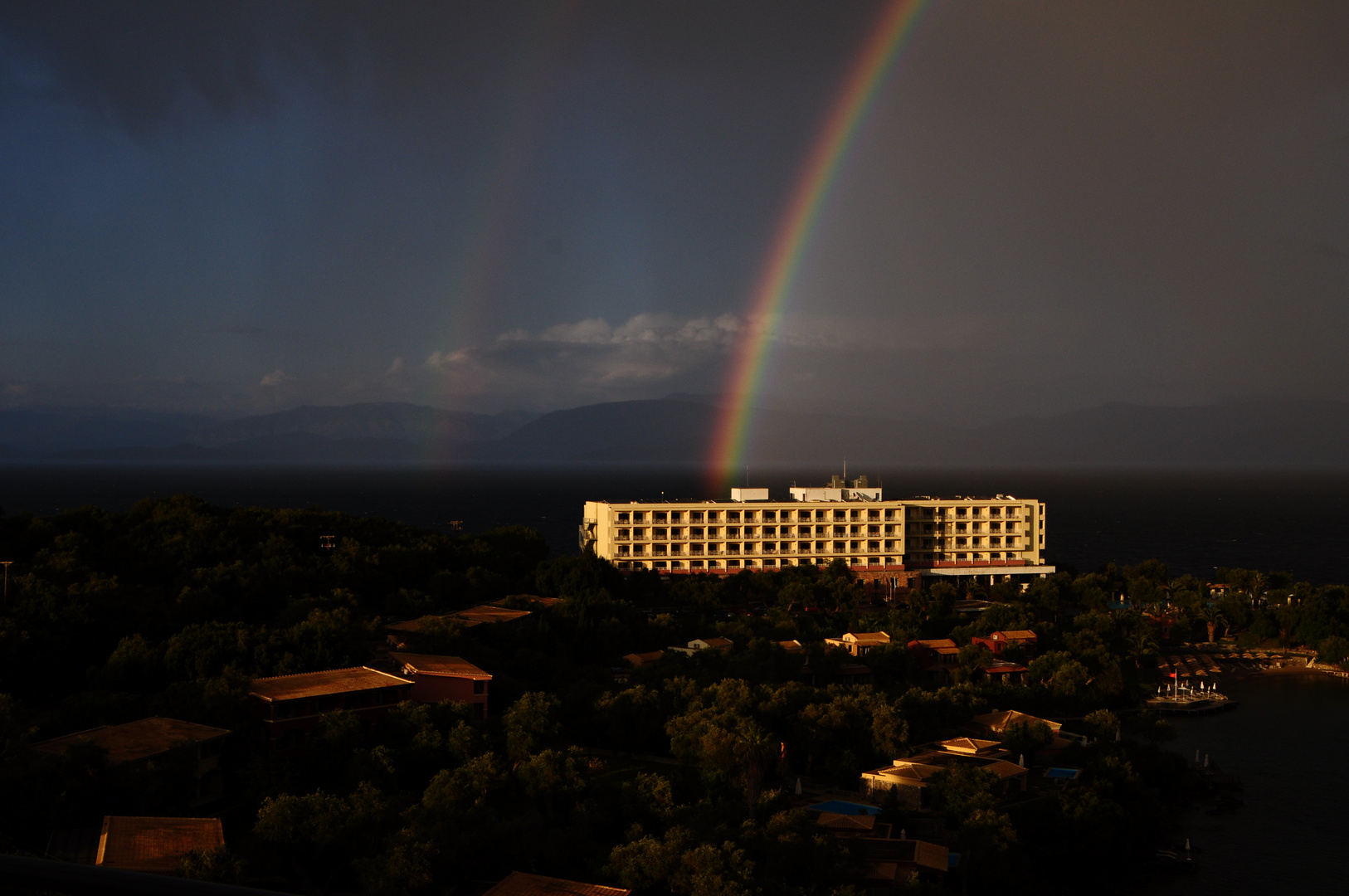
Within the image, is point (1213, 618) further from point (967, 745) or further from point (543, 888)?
point (543, 888)

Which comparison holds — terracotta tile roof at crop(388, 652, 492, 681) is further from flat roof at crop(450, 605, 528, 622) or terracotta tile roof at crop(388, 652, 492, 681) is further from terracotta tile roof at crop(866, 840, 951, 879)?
terracotta tile roof at crop(866, 840, 951, 879)

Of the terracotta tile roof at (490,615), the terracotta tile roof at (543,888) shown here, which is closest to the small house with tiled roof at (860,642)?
the terracotta tile roof at (490,615)

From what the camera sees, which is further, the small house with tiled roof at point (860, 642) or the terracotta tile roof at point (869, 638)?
the terracotta tile roof at point (869, 638)

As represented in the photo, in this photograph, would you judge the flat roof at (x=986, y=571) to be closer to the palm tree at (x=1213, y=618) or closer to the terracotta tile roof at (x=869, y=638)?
the palm tree at (x=1213, y=618)

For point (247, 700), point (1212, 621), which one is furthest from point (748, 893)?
point (1212, 621)

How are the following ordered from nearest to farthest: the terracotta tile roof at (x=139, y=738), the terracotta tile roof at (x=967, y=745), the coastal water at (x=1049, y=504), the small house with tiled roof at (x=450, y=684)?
the terracotta tile roof at (x=139, y=738) → the terracotta tile roof at (x=967, y=745) → the small house with tiled roof at (x=450, y=684) → the coastal water at (x=1049, y=504)

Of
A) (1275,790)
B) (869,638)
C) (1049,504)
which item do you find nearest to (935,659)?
(869,638)
